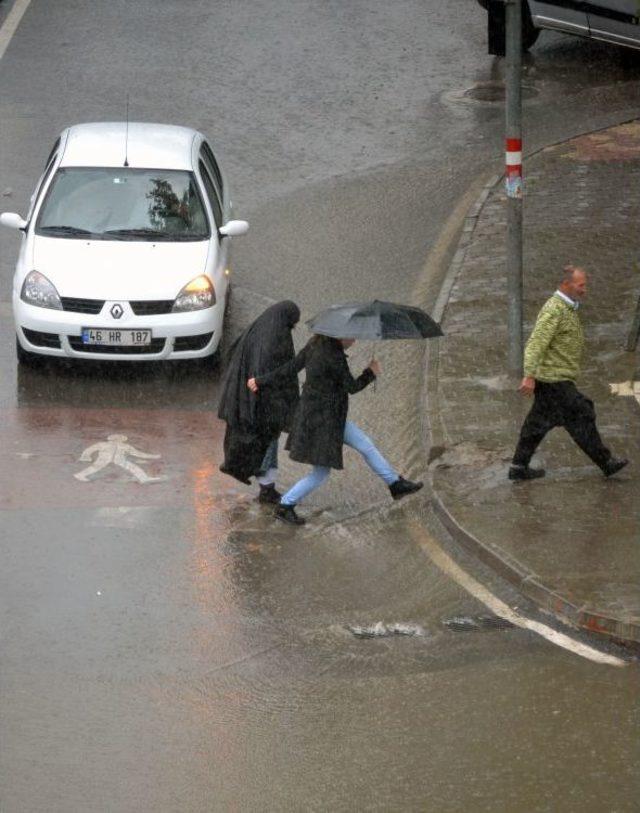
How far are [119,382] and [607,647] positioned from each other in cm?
591

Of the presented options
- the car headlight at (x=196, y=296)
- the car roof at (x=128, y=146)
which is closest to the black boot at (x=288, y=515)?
the car headlight at (x=196, y=296)

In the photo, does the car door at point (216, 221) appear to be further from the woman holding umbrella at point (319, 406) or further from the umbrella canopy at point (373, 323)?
the umbrella canopy at point (373, 323)

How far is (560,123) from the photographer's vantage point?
20.0m

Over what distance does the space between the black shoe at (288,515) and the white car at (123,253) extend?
2.84 metres

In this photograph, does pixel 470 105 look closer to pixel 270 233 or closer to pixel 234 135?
pixel 234 135

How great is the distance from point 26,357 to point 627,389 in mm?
5179

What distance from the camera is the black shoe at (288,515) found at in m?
10.4

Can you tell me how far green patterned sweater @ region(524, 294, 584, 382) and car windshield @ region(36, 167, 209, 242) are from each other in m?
4.28

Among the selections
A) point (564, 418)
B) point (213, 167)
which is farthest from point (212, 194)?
point (564, 418)

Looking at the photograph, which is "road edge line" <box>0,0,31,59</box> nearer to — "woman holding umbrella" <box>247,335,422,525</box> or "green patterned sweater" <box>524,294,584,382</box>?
"woman holding umbrella" <box>247,335,422,525</box>

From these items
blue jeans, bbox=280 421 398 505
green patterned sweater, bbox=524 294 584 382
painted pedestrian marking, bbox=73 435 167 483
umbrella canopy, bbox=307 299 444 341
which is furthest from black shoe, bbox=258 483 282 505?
green patterned sweater, bbox=524 294 584 382

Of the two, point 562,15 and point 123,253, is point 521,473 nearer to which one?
point 123,253

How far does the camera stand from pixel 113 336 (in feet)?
41.4

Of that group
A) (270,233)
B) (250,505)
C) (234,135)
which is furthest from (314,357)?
(234,135)
